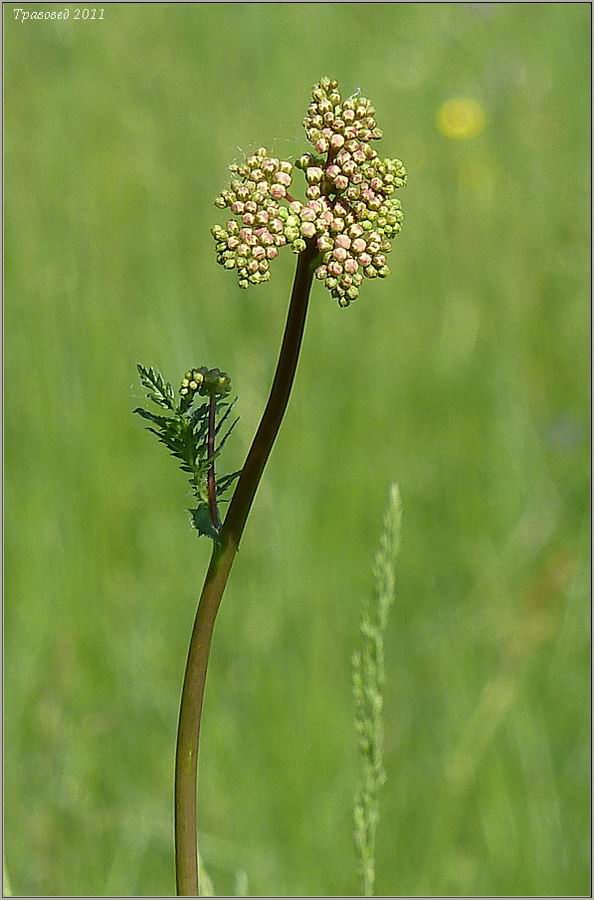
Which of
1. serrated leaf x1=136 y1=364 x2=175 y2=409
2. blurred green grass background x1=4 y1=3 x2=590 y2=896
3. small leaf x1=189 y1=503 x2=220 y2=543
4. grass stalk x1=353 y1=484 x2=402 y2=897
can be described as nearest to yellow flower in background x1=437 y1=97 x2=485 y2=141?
blurred green grass background x1=4 y1=3 x2=590 y2=896

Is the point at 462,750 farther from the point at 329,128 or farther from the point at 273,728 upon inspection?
the point at 329,128

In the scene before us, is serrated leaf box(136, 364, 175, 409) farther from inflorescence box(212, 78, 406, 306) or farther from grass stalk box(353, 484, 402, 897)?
grass stalk box(353, 484, 402, 897)

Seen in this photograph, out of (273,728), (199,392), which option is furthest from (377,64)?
(199,392)

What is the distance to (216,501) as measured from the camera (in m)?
1.01

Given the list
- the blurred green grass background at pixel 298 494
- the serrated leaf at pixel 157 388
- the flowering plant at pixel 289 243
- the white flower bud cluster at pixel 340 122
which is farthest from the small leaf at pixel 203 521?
the blurred green grass background at pixel 298 494

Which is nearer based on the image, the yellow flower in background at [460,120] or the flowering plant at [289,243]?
the flowering plant at [289,243]

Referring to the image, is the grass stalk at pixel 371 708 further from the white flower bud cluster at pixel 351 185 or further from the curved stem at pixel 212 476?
the white flower bud cluster at pixel 351 185

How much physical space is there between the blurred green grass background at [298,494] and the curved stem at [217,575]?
83.6 inches

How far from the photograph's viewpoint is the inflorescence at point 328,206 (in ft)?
2.79

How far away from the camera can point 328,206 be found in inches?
34.3

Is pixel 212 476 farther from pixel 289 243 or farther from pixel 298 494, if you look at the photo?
pixel 298 494

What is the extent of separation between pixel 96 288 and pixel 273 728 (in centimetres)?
223

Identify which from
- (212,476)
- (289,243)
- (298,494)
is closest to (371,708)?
(212,476)

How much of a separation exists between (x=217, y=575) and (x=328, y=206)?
0.30 metres
